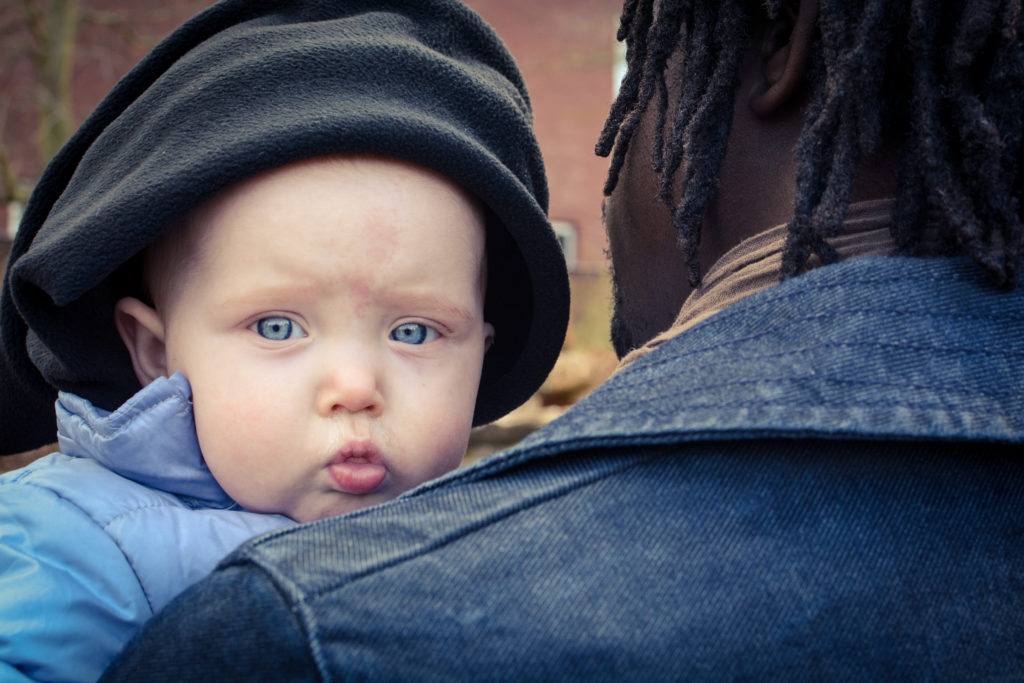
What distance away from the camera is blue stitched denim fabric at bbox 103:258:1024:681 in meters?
0.92

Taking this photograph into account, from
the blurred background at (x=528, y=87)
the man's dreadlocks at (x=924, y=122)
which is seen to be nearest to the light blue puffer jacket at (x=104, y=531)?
the man's dreadlocks at (x=924, y=122)

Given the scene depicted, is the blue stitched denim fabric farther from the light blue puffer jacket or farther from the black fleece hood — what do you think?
the black fleece hood

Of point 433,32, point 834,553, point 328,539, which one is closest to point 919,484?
point 834,553

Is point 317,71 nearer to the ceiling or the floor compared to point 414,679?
nearer to the ceiling

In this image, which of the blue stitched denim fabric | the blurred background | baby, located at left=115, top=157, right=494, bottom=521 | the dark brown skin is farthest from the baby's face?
the blurred background

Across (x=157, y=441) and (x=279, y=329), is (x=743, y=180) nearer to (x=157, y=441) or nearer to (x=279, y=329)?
(x=279, y=329)

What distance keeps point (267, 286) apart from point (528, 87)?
1211cm

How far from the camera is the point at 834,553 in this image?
3.33 ft

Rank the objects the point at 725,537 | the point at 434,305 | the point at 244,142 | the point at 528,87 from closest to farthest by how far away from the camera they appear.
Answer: the point at 725,537 → the point at 244,142 → the point at 434,305 → the point at 528,87

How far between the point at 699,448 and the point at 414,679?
405mm

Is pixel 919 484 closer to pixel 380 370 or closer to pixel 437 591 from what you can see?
pixel 437 591

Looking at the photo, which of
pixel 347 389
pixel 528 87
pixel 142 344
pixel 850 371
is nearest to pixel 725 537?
pixel 850 371

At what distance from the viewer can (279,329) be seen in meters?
1.51

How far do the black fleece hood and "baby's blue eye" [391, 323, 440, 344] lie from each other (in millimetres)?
263
